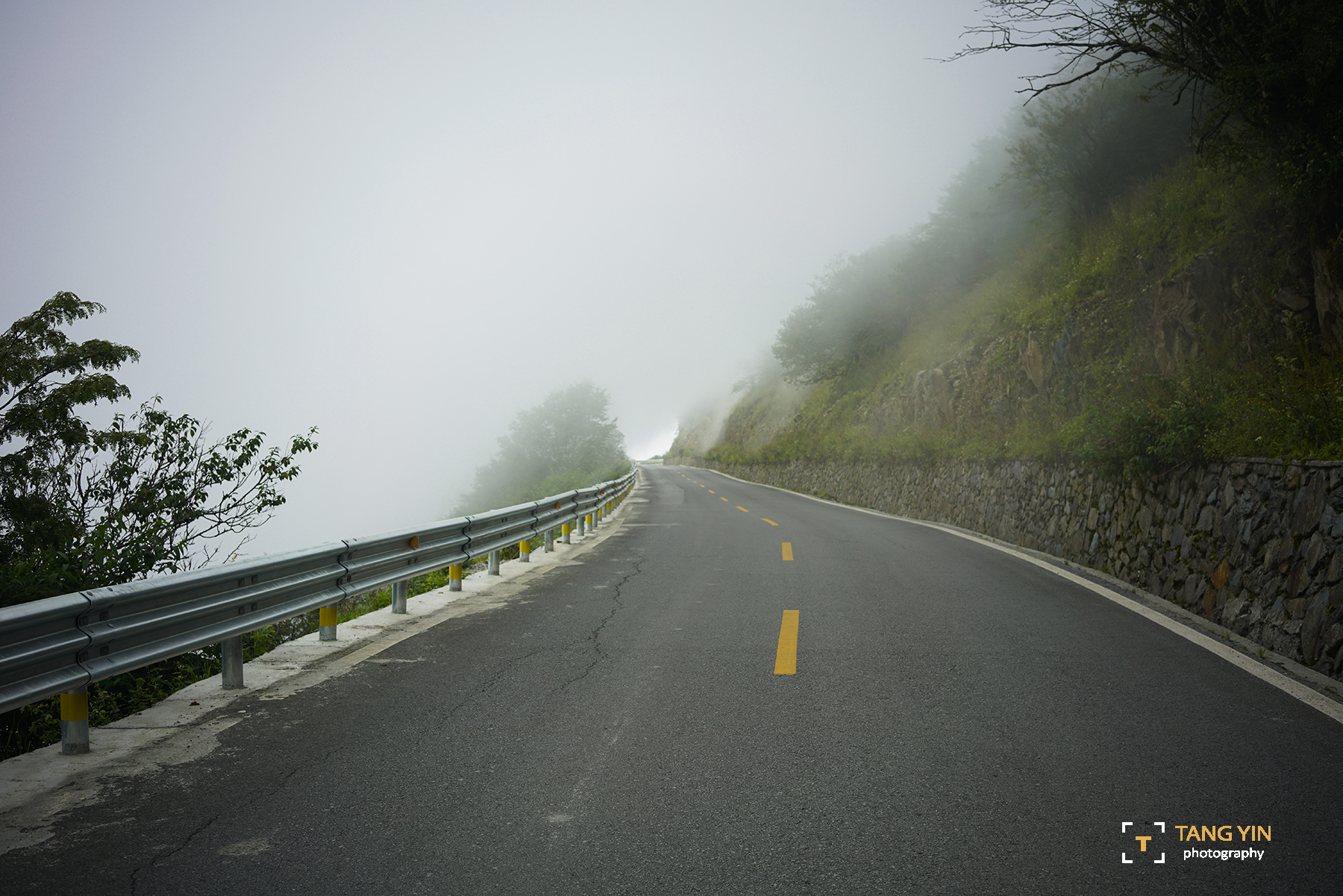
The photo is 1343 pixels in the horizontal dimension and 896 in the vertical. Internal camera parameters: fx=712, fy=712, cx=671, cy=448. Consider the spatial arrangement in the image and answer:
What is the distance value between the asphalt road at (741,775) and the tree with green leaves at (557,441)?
6300cm

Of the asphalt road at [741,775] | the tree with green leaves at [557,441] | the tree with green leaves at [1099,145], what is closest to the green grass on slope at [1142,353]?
the tree with green leaves at [1099,145]

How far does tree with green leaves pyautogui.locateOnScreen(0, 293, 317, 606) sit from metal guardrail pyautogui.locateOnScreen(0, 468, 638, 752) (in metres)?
6.63

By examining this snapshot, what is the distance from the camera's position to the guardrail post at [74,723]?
12.0 feet

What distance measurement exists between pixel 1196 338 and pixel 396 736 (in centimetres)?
Result: 1372

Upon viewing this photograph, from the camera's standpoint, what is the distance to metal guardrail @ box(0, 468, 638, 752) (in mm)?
3311

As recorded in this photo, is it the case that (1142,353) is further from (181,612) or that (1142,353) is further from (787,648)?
(181,612)

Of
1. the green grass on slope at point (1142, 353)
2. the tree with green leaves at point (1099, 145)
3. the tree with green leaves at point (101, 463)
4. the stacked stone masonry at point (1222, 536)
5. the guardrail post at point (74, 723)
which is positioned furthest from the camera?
the tree with green leaves at point (1099, 145)

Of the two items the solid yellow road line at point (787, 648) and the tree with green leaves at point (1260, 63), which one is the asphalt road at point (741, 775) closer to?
the solid yellow road line at point (787, 648)

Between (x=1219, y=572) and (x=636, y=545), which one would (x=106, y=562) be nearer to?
(x=636, y=545)

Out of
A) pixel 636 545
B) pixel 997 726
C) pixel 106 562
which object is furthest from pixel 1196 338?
pixel 106 562

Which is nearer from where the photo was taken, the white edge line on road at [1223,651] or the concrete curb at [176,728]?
the concrete curb at [176,728]

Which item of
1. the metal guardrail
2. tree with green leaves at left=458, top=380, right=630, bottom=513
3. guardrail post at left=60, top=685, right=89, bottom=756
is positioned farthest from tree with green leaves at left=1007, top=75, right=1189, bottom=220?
tree with green leaves at left=458, top=380, right=630, bottom=513

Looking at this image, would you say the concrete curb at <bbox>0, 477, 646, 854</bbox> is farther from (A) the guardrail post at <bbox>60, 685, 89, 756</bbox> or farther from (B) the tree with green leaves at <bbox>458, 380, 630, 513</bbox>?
(B) the tree with green leaves at <bbox>458, 380, 630, 513</bbox>

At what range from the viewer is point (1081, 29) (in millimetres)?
9344
